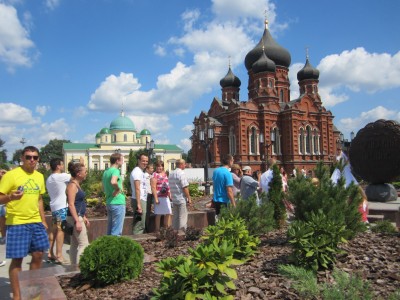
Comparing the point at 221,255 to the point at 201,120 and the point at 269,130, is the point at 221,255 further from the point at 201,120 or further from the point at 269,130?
the point at 201,120

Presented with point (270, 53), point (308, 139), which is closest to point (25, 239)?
point (308, 139)

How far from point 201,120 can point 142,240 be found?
123 ft

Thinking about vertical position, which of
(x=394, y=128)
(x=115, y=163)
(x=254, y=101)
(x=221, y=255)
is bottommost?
(x=221, y=255)

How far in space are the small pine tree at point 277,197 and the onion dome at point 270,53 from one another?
37024 millimetres

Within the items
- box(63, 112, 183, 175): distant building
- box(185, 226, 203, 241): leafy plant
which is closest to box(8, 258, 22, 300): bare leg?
box(185, 226, 203, 241): leafy plant

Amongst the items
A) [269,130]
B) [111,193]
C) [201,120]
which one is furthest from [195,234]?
[201,120]

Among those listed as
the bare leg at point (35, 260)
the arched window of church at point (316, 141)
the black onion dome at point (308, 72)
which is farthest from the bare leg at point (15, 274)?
the black onion dome at point (308, 72)

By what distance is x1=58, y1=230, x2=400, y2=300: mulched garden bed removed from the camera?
3.46m

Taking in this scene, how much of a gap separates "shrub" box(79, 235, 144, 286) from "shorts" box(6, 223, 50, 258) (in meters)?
0.60

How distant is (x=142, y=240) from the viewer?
20.4ft

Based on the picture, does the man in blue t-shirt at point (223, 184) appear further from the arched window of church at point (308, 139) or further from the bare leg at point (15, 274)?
the arched window of church at point (308, 139)

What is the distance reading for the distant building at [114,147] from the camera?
7319cm

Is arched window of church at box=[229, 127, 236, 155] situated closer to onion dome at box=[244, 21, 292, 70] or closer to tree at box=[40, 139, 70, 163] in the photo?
onion dome at box=[244, 21, 292, 70]

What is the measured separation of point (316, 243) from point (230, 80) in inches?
1690
